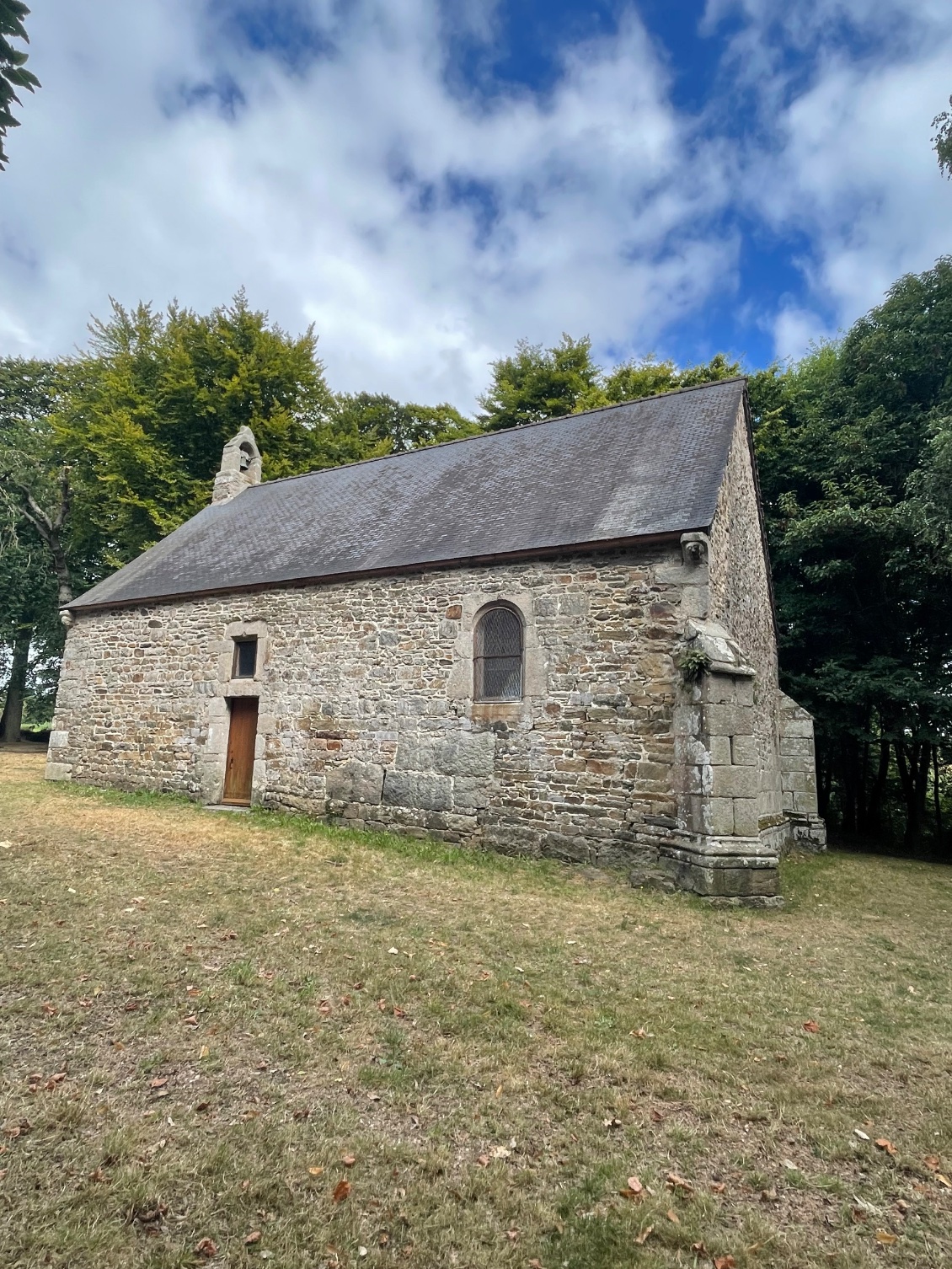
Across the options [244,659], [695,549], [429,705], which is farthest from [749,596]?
[244,659]

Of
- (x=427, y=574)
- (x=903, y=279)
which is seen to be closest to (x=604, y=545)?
(x=427, y=574)

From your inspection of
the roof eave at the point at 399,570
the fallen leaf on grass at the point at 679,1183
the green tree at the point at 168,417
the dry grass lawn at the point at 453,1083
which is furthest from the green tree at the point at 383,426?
the fallen leaf on grass at the point at 679,1183

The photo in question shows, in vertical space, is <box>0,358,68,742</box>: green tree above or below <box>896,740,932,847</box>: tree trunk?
above

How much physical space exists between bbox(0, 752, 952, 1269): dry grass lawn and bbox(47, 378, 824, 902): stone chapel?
206 cm

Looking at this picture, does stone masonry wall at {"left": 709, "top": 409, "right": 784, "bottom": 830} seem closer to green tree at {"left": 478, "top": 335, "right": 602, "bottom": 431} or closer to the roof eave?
the roof eave

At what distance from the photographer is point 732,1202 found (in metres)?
2.68

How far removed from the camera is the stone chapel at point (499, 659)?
8.34 meters

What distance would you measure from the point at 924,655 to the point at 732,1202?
50.0ft

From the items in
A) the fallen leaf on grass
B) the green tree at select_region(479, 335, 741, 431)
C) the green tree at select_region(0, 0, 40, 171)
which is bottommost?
the fallen leaf on grass

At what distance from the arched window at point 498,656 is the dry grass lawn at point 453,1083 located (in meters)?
3.52

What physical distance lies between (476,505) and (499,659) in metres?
3.31

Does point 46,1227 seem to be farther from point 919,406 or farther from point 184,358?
point 184,358

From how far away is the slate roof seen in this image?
9.66 metres

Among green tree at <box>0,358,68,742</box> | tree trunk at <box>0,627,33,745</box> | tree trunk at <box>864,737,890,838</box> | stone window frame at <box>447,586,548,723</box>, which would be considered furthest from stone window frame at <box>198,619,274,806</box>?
tree trunk at <box>0,627,33,745</box>
